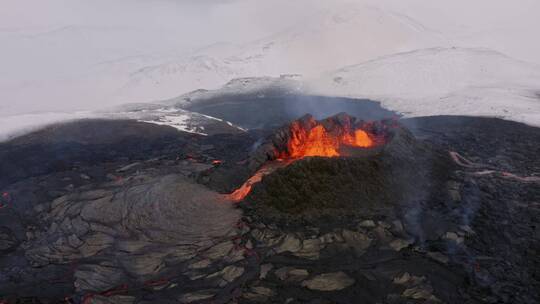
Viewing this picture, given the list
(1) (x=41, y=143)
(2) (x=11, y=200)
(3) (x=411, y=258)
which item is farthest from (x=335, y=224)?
(1) (x=41, y=143)

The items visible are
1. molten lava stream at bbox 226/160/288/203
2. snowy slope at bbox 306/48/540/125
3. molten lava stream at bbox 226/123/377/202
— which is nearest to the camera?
molten lava stream at bbox 226/160/288/203

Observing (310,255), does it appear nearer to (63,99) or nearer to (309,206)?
Result: (309,206)

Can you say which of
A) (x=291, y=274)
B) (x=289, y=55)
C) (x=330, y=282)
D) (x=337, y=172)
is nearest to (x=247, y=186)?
(x=337, y=172)

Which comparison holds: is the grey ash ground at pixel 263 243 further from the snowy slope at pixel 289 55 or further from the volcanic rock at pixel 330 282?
the snowy slope at pixel 289 55

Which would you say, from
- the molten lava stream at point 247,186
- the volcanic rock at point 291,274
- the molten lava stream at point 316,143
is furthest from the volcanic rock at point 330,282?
the molten lava stream at point 316,143

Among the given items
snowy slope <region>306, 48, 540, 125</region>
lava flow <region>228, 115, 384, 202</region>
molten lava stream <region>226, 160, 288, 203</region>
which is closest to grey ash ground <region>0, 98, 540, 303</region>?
molten lava stream <region>226, 160, 288, 203</region>

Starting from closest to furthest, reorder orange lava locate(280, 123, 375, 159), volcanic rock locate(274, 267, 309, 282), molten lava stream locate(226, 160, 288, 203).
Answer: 1. volcanic rock locate(274, 267, 309, 282)
2. molten lava stream locate(226, 160, 288, 203)
3. orange lava locate(280, 123, 375, 159)

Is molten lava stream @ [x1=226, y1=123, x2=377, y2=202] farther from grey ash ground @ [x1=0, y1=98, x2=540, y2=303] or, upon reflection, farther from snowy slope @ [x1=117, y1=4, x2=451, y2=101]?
snowy slope @ [x1=117, y1=4, x2=451, y2=101]
